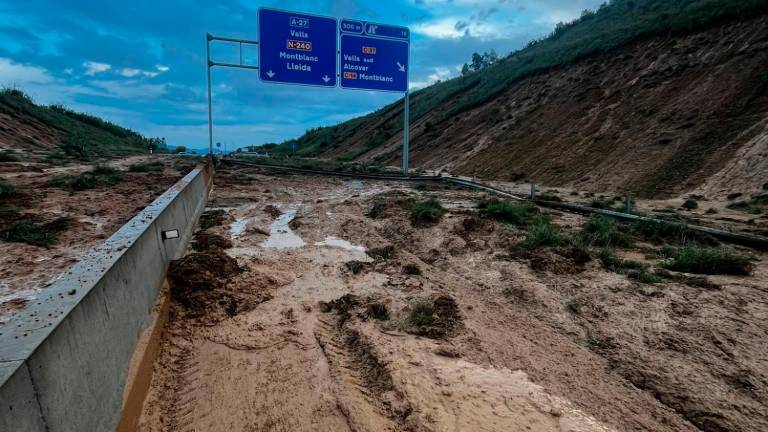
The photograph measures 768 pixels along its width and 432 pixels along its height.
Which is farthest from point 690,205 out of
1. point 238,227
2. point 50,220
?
point 50,220

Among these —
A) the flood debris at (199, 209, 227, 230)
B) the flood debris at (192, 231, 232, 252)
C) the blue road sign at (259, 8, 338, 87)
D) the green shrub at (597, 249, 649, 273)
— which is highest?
the blue road sign at (259, 8, 338, 87)

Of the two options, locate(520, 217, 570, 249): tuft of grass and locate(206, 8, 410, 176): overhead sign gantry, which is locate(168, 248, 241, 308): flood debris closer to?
locate(520, 217, 570, 249): tuft of grass

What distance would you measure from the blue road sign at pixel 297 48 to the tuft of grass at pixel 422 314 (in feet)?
55.5

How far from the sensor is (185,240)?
6594 millimetres

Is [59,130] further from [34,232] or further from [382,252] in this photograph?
[382,252]

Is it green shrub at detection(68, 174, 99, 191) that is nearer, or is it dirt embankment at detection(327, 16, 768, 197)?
green shrub at detection(68, 174, 99, 191)

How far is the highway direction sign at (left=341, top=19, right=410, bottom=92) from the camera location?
20.1 metres

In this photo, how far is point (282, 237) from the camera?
7.86 meters

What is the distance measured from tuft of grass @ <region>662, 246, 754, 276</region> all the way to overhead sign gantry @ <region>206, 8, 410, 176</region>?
608 inches

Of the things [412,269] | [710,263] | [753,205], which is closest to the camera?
[710,263]

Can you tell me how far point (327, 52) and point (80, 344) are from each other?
63.6 feet

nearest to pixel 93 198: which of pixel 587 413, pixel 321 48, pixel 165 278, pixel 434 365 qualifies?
pixel 165 278

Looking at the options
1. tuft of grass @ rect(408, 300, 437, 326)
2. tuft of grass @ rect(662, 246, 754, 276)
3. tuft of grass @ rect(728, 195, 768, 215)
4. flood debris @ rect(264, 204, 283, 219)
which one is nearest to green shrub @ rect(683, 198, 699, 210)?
tuft of grass @ rect(728, 195, 768, 215)

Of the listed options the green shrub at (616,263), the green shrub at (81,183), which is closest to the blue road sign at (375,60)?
the green shrub at (81,183)
